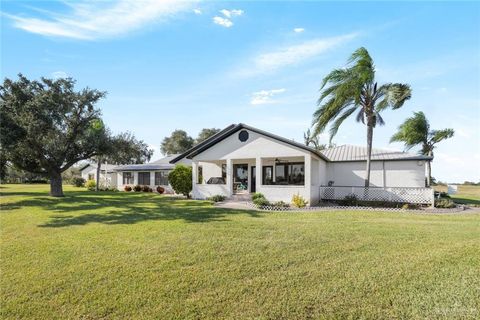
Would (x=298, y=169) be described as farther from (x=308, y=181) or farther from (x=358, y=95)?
(x=358, y=95)

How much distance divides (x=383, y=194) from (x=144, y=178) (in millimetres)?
26485

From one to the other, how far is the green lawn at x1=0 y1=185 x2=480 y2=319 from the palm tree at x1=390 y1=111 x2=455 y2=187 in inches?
884

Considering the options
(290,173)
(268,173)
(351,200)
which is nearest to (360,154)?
(351,200)

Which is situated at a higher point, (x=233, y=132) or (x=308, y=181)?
(x=233, y=132)

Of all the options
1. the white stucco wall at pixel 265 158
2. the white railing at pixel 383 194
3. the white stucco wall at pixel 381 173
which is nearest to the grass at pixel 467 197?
the white stucco wall at pixel 381 173

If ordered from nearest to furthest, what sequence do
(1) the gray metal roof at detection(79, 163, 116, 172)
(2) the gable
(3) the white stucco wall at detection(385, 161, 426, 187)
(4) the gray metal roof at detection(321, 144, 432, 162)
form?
(2) the gable < (3) the white stucco wall at detection(385, 161, 426, 187) < (4) the gray metal roof at detection(321, 144, 432, 162) < (1) the gray metal roof at detection(79, 163, 116, 172)

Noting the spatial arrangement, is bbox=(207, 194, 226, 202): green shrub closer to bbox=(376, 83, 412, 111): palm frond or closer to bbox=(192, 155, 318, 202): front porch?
bbox=(192, 155, 318, 202): front porch

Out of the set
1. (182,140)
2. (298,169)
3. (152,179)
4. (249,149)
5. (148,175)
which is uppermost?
(182,140)

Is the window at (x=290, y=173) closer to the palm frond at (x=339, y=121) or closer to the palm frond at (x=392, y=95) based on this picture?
the palm frond at (x=339, y=121)

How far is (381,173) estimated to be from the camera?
20.0m

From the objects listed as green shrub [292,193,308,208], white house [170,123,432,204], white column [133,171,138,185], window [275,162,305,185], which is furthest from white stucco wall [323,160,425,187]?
white column [133,171,138,185]

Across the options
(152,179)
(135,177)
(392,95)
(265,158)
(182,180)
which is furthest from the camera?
→ (135,177)

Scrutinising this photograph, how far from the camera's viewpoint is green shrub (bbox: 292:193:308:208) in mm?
16328

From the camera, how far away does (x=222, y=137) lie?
66.9ft
